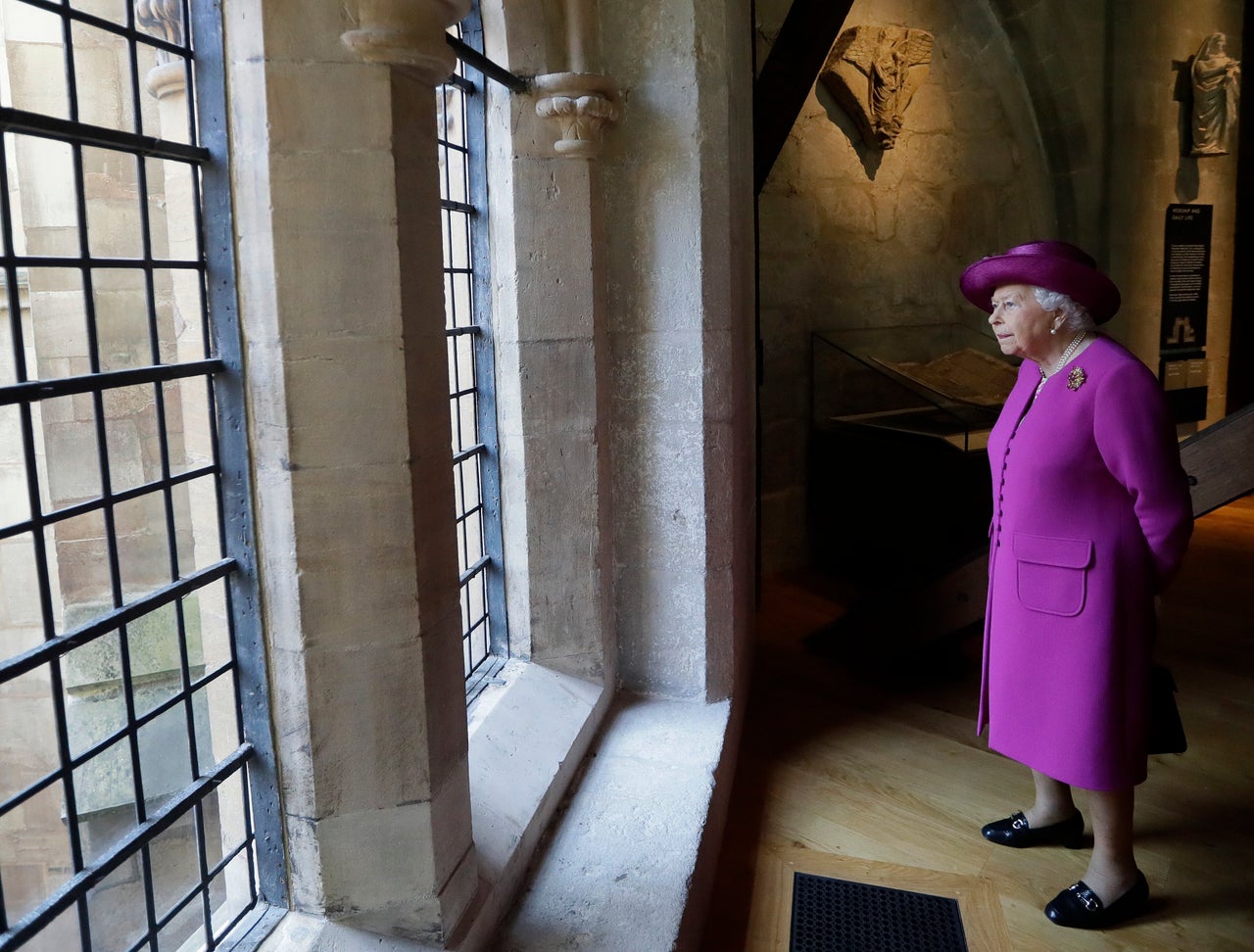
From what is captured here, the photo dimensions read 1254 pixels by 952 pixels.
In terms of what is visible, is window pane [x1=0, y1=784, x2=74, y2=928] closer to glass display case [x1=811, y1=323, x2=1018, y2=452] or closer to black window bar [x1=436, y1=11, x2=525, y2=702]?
black window bar [x1=436, y1=11, x2=525, y2=702]

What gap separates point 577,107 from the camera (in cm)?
263

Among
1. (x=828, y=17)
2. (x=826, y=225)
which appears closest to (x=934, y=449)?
(x=826, y=225)

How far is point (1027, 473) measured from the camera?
2348mm

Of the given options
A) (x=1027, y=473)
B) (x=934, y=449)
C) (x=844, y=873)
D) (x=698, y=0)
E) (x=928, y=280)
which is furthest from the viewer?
(x=928, y=280)

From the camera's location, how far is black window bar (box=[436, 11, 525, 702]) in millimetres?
2686

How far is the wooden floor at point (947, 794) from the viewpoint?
247 cm

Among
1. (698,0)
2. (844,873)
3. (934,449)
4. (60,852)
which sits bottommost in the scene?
(60,852)

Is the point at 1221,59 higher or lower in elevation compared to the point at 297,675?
higher

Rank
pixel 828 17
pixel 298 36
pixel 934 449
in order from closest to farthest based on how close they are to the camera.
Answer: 1. pixel 298 36
2. pixel 828 17
3. pixel 934 449

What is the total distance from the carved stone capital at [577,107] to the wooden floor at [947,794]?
1973 mm

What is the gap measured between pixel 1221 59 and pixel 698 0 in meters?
6.07

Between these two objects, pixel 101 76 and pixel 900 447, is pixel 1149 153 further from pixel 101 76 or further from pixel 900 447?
pixel 101 76

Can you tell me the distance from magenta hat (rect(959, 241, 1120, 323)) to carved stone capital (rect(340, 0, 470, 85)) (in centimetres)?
134

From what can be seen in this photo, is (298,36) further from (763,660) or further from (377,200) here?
(763,660)
